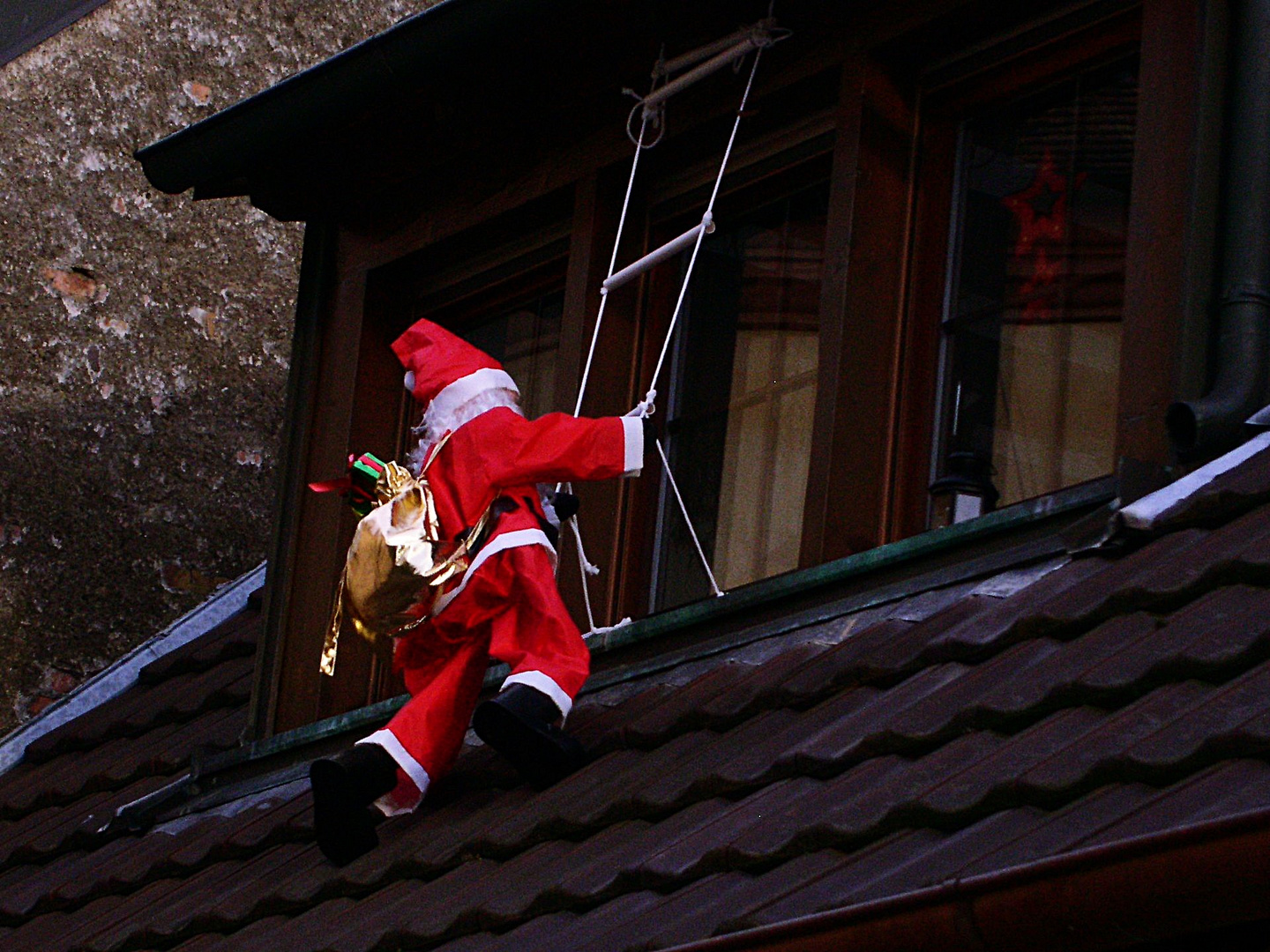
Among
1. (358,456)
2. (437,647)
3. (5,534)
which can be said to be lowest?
(437,647)

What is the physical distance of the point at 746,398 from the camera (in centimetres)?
593

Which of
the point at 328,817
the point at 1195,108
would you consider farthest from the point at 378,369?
the point at 1195,108

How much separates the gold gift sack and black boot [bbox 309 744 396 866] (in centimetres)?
29

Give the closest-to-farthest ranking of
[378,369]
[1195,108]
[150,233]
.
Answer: [1195,108] < [378,369] < [150,233]

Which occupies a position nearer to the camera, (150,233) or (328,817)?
(328,817)

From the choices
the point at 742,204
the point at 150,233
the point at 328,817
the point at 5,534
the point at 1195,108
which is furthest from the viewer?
the point at 150,233

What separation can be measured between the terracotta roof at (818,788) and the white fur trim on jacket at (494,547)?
0.37 m

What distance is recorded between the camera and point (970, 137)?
552cm

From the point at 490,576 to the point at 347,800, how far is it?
0.56m

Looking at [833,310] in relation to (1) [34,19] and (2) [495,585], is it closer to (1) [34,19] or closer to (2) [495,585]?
(2) [495,585]

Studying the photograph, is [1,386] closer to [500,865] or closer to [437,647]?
[437,647]

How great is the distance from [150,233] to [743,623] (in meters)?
4.67

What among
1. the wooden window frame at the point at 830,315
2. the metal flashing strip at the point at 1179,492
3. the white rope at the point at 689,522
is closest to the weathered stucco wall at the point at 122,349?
the wooden window frame at the point at 830,315

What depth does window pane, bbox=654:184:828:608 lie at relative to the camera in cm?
575
